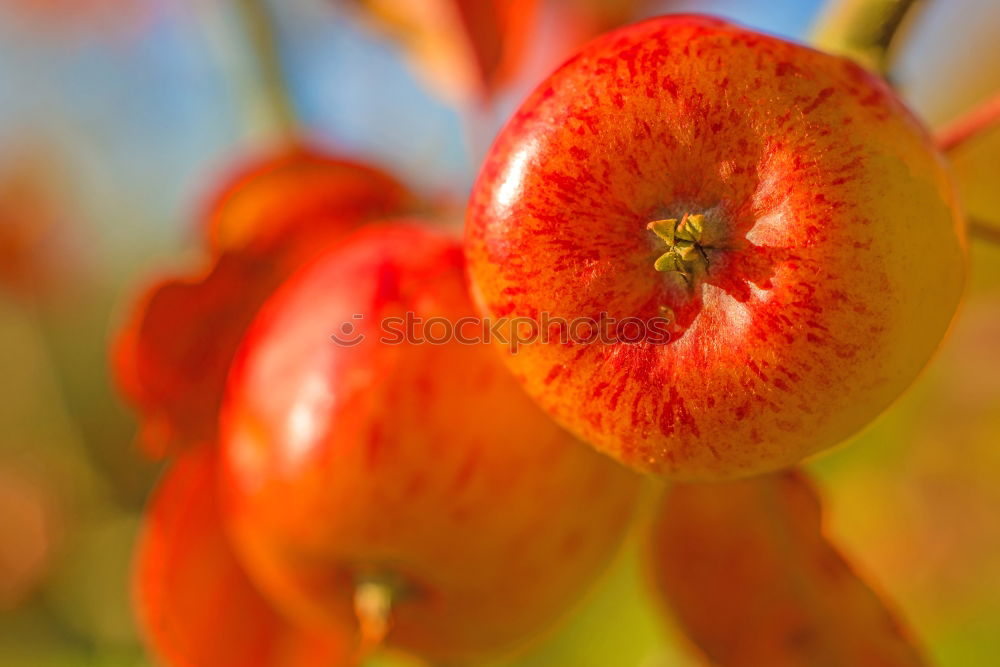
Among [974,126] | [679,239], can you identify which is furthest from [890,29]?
[679,239]

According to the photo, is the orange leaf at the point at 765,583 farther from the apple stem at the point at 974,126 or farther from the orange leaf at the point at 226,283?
the orange leaf at the point at 226,283

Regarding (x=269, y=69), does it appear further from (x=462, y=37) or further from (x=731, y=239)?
(x=731, y=239)

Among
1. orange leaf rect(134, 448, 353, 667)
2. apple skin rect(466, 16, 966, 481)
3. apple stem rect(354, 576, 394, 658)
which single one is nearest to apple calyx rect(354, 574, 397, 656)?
apple stem rect(354, 576, 394, 658)

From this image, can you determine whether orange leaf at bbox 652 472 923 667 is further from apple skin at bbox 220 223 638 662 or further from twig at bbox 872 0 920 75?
twig at bbox 872 0 920 75

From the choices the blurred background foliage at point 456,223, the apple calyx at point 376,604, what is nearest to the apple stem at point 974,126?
the blurred background foliage at point 456,223

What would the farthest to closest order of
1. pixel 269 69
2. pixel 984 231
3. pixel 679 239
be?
pixel 269 69
pixel 984 231
pixel 679 239

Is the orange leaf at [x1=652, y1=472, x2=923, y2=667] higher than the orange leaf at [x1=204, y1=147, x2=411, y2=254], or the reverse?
the orange leaf at [x1=204, y1=147, x2=411, y2=254]

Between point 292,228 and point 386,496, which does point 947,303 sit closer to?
point 386,496
